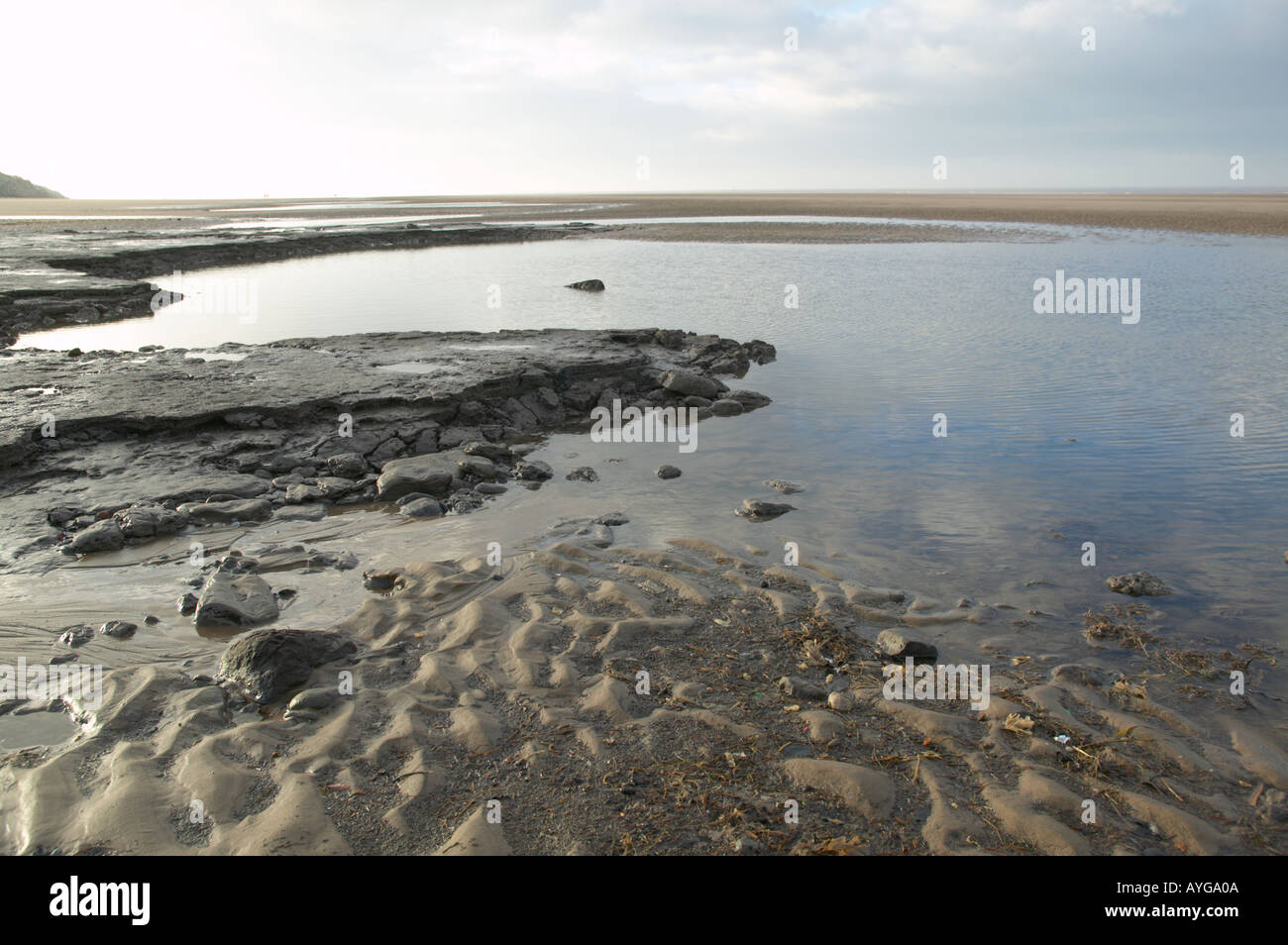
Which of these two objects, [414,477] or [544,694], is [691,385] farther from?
[544,694]

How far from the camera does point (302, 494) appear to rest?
697 centimetres

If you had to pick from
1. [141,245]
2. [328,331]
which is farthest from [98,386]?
[141,245]

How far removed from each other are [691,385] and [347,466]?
480 centimetres

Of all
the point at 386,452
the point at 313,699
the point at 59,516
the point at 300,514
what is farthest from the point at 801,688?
the point at 59,516

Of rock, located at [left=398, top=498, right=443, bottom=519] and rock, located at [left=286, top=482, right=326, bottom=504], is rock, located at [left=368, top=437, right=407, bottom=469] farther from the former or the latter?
rock, located at [left=398, top=498, right=443, bottom=519]

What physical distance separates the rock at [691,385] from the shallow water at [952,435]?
856 millimetres

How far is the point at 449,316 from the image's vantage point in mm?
16094

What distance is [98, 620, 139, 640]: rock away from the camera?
4816mm

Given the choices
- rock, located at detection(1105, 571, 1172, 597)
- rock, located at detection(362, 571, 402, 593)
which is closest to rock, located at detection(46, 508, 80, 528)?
rock, located at detection(362, 571, 402, 593)

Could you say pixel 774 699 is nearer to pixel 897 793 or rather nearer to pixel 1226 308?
pixel 897 793

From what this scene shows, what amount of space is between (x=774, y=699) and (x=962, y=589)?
205 cm

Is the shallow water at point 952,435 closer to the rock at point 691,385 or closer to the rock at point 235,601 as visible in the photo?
the rock at point 235,601

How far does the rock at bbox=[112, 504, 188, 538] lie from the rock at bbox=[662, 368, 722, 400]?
6.13m

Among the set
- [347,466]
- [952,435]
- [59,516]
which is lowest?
[59,516]
